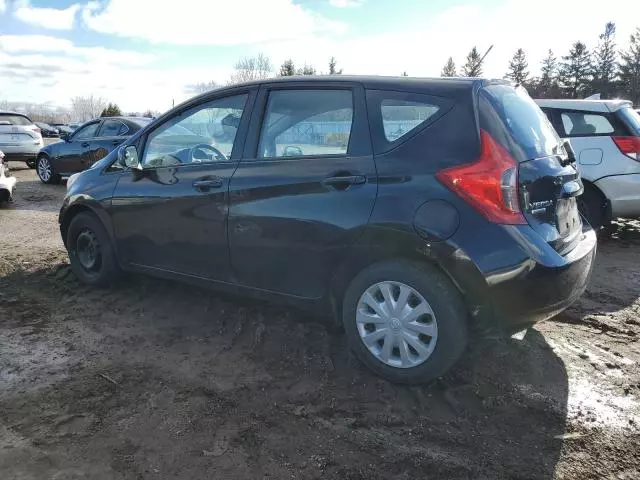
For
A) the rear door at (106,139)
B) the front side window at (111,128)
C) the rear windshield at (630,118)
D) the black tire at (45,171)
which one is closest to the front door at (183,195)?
the rear windshield at (630,118)

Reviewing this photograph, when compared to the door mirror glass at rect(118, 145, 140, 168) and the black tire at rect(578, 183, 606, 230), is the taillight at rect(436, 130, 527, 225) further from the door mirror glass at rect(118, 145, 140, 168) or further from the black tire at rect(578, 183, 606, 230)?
the black tire at rect(578, 183, 606, 230)

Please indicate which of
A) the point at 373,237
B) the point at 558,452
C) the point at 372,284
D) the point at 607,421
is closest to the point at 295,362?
the point at 372,284

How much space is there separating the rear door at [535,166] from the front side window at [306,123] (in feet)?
2.73

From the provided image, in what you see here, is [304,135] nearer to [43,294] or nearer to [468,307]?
[468,307]

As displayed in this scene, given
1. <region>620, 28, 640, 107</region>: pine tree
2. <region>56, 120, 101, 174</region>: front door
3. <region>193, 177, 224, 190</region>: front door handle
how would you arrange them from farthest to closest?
<region>620, 28, 640, 107</region>: pine tree < <region>56, 120, 101, 174</region>: front door < <region>193, 177, 224, 190</region>: front door handle

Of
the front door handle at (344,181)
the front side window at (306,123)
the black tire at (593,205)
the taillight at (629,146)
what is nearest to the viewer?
the front door handle at (344,181)

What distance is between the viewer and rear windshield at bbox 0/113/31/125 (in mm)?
14384

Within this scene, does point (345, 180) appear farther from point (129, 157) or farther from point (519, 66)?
point (519, 66)

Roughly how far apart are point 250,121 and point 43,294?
2555 millimetres

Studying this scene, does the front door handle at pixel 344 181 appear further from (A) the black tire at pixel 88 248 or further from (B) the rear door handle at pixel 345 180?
(A) the black tire at pixel 88 248

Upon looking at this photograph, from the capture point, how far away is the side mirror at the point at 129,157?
4.27 metres

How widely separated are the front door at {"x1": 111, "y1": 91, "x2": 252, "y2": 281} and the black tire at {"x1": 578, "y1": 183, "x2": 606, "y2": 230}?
182 inches

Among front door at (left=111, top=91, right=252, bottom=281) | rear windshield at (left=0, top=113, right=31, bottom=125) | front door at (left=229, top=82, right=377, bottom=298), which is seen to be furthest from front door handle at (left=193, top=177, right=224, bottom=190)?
rear windshield at (left=0, top=113, right=31, bottom=125)

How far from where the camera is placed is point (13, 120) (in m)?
14.6
